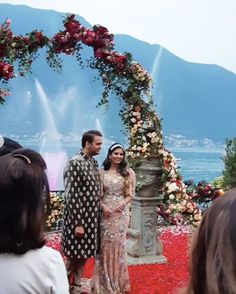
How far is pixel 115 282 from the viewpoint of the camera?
17.5 feet

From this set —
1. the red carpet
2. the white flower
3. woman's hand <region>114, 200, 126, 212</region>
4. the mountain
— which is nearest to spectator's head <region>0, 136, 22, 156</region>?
the red carpet

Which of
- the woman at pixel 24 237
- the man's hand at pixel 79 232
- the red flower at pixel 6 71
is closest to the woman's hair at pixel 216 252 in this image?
the woman at pixel 24 237

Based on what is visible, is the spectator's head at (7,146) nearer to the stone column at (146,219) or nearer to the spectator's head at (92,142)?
the spectator's head at (92,142)

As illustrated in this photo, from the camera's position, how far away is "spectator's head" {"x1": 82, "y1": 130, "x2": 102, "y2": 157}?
4.95m

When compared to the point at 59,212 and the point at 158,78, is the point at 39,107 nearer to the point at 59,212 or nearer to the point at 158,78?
the point at 158,78

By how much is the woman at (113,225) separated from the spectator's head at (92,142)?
0.31 meters

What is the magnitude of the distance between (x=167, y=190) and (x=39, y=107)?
65.6 feet

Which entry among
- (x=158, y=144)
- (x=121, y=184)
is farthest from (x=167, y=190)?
(x=121, y=184)

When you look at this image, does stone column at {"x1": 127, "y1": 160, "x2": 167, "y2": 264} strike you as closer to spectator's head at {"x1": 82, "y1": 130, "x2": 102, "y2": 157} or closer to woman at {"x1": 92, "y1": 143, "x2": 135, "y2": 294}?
woman at {"x1": 92, "y1": 143, "x2": 135, "y2": 294}

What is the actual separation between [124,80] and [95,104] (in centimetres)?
1824

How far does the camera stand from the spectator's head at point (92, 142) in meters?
4.95

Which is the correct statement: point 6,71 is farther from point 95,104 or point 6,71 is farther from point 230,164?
point 95,104

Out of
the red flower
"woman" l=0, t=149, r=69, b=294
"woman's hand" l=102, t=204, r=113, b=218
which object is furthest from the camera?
the red flower

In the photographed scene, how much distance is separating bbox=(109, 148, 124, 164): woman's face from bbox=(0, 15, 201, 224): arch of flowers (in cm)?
116
